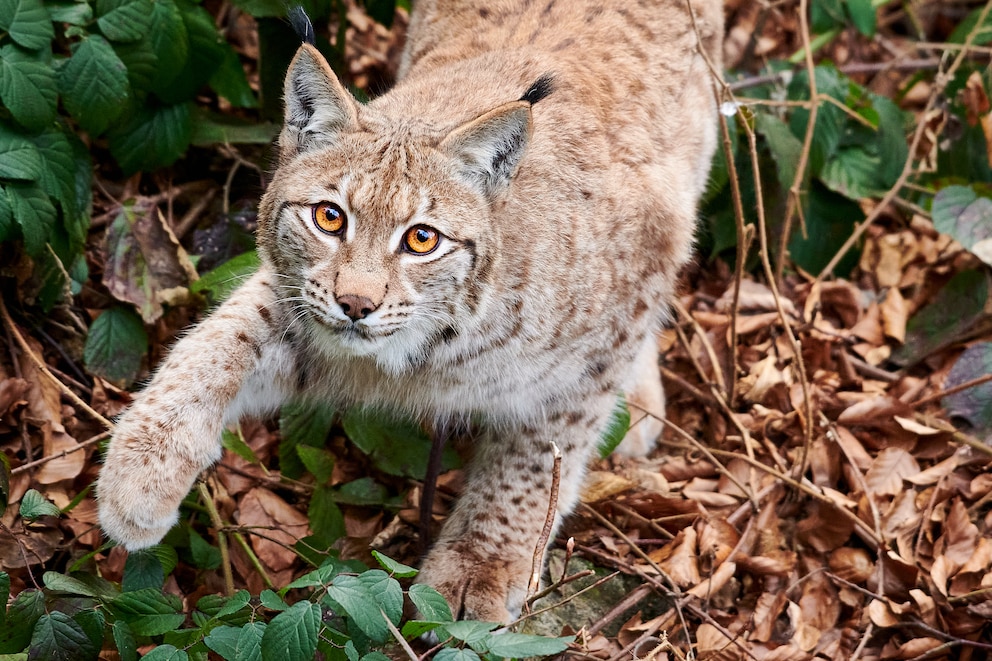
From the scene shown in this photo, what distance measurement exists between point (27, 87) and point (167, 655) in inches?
82.9

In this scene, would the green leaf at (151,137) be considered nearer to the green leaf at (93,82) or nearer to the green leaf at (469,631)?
the green leaf at (93,82)

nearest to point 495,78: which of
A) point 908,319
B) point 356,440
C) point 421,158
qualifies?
point 421,158

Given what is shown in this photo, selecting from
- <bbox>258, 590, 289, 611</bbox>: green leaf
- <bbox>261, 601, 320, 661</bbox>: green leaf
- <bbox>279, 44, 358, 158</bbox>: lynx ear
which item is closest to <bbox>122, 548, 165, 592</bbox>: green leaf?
<bbox>258, 590, 289, 611</bbox>: green leaf

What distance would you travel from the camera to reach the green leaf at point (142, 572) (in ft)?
10.8

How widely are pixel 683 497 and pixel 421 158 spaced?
2.07 m

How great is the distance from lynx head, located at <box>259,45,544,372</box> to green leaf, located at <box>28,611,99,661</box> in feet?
3.50

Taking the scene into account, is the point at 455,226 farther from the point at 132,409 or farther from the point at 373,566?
A: the point at 373,566

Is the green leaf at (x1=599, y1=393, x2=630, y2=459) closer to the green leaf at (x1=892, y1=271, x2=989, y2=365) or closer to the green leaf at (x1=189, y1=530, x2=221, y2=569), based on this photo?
the green leaf at (x1=189, y1=530, x2=221, y2=569)

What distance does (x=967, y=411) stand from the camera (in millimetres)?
4637

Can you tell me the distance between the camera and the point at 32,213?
3.87 m

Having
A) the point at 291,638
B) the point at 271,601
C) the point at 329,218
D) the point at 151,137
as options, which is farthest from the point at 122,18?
the point at 291,638

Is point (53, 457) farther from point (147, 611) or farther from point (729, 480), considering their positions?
point (729, 480)

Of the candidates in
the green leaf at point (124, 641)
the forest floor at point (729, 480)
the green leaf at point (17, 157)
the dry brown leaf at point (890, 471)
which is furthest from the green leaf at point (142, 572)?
the dry brown leaf at point (890, 471)

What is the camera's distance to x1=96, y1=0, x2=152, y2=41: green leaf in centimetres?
414
